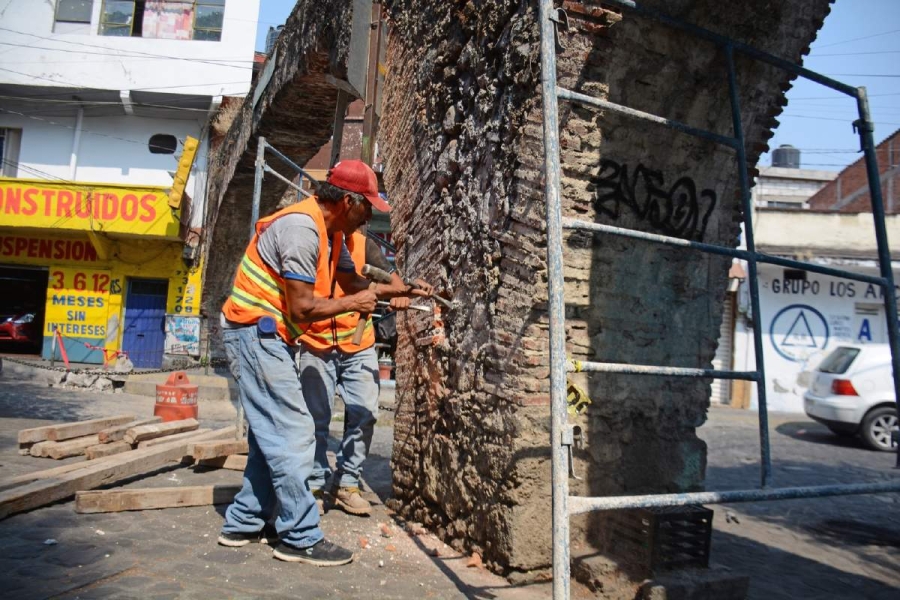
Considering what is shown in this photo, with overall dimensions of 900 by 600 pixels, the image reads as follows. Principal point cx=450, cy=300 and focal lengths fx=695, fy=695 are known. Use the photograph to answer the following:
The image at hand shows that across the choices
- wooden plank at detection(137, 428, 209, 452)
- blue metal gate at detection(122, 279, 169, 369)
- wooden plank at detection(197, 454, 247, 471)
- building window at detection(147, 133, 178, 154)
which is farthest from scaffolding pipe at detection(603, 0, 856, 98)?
building window at detection(147, 133, 178, 154)

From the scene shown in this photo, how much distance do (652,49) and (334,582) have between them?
9.11 ft

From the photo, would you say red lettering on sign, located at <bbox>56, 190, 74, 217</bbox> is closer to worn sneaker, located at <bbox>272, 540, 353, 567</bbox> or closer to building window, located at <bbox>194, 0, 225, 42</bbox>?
building window, located at <bbox>194, 0, 225, 42</bbox>

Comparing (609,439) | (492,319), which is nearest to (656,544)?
(609,439)

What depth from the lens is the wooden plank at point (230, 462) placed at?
502cm

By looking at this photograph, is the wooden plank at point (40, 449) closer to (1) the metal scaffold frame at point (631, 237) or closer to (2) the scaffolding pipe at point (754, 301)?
(1) the metal scaffold frame at point (631, 237)

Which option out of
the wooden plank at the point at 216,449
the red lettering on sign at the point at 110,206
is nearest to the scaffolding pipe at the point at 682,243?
the wooden plank at the point at 216,449

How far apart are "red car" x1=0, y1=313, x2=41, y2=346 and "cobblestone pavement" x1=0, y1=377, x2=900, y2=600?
1502cm

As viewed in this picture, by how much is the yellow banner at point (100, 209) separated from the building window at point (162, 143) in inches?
84.1

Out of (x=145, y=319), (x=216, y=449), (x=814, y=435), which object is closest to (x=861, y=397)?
(x=814, y=435)

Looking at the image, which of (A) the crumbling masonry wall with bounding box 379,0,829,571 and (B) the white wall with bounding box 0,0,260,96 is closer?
(A) the crumbling masonry wall with bounding box 379,0,829,571

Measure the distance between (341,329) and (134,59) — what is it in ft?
59.2

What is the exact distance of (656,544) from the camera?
114 inches

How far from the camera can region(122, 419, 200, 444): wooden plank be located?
5.29 metres

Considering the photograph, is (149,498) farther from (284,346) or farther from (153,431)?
(153,431)
